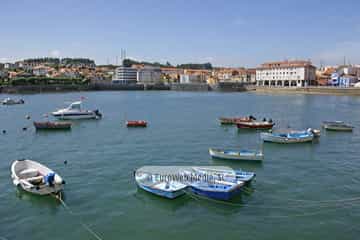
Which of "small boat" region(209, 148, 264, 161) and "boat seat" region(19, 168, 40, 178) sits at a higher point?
"boat seat" region(19, 168, 40, 178)

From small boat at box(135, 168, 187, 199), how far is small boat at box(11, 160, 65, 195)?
14.2 ft

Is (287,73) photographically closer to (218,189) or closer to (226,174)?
(226,174)

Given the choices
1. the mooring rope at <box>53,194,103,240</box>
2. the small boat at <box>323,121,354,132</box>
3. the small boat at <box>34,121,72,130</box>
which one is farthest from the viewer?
the small boat at <box>323,121,354,132</box>

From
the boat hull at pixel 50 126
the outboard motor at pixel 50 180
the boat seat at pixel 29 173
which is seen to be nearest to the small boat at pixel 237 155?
the outboard motor at pixel 50 180

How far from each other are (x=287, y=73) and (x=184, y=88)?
186 feet

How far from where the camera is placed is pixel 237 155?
25812 mm

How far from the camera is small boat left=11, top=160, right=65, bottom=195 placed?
58.1 ft

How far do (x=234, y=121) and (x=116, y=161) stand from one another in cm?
2526

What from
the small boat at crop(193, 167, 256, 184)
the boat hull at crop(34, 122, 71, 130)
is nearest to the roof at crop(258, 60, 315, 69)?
the boat hull at crop(34, 122, 71, 130)

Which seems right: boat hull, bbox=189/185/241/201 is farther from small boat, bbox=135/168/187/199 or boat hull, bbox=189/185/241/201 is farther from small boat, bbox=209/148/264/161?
small boat, bbox=209/148/264/161

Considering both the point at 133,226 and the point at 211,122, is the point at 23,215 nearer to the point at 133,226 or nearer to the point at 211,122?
the point at 133,226

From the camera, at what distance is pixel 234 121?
4712cm

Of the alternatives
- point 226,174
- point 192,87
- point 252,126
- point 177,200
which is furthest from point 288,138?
point 192,87

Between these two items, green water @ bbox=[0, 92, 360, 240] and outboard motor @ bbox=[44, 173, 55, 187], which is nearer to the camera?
green water @ bbox=[0, 92, 360, 240]
